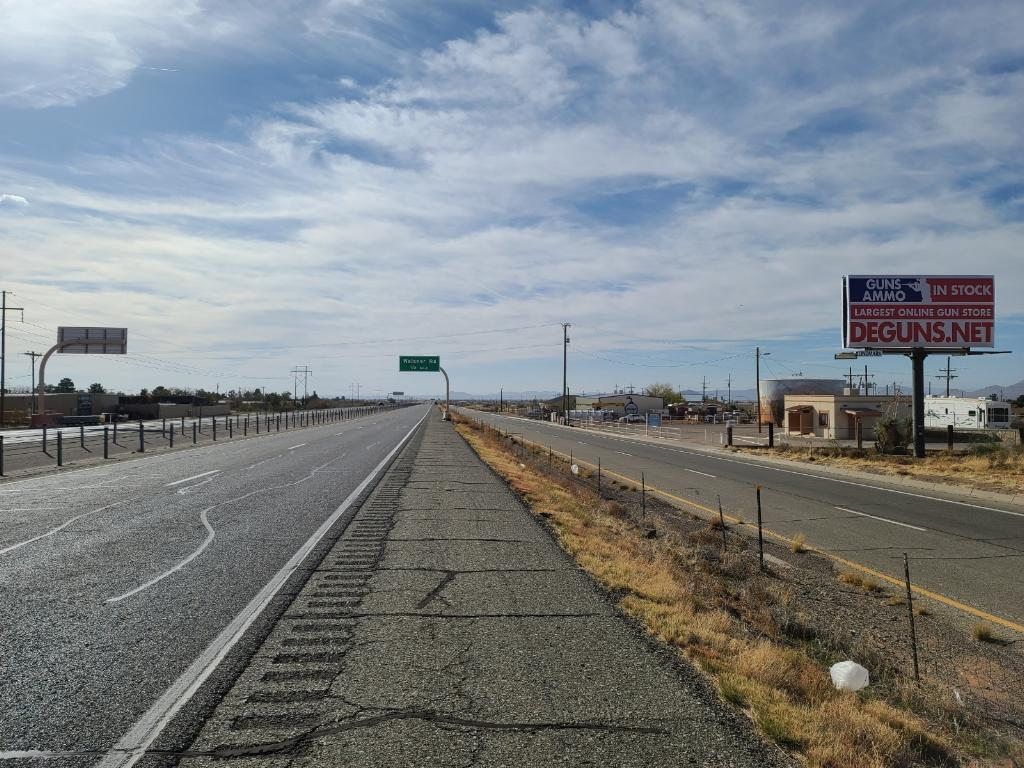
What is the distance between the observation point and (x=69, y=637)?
20.4 ft

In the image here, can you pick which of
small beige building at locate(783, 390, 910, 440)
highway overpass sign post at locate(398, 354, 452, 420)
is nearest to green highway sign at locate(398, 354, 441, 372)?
highway overpass sign post at locate(398, 354, 452, 420)

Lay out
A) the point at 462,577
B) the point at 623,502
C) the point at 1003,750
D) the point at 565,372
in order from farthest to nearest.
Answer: the point at 565,372
the point at 623,502
the point at 462,577
the point at 1003,750

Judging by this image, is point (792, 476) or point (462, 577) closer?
point (462, 577)

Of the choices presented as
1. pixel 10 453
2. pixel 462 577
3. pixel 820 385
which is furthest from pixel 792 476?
pixel 820 385

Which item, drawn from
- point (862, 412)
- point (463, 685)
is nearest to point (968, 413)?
point (862, 412)

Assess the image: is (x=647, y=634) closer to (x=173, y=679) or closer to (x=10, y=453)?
(x=173, y=679)

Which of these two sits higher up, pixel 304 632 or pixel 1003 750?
pixel 304 632

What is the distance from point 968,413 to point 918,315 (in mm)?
33368

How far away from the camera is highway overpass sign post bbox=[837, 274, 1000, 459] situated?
3175cm

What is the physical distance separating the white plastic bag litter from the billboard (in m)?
29.6

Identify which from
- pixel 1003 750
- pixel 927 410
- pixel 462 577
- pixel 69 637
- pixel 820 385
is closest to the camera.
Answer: pixel 1003 750

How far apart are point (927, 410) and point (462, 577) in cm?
6773

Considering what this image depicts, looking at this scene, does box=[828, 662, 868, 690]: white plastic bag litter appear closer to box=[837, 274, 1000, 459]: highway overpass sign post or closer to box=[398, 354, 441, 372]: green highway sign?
box=[837, 274, 1000, 459]: highway overpass sign post

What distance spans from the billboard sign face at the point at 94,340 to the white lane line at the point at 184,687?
2585 inches
